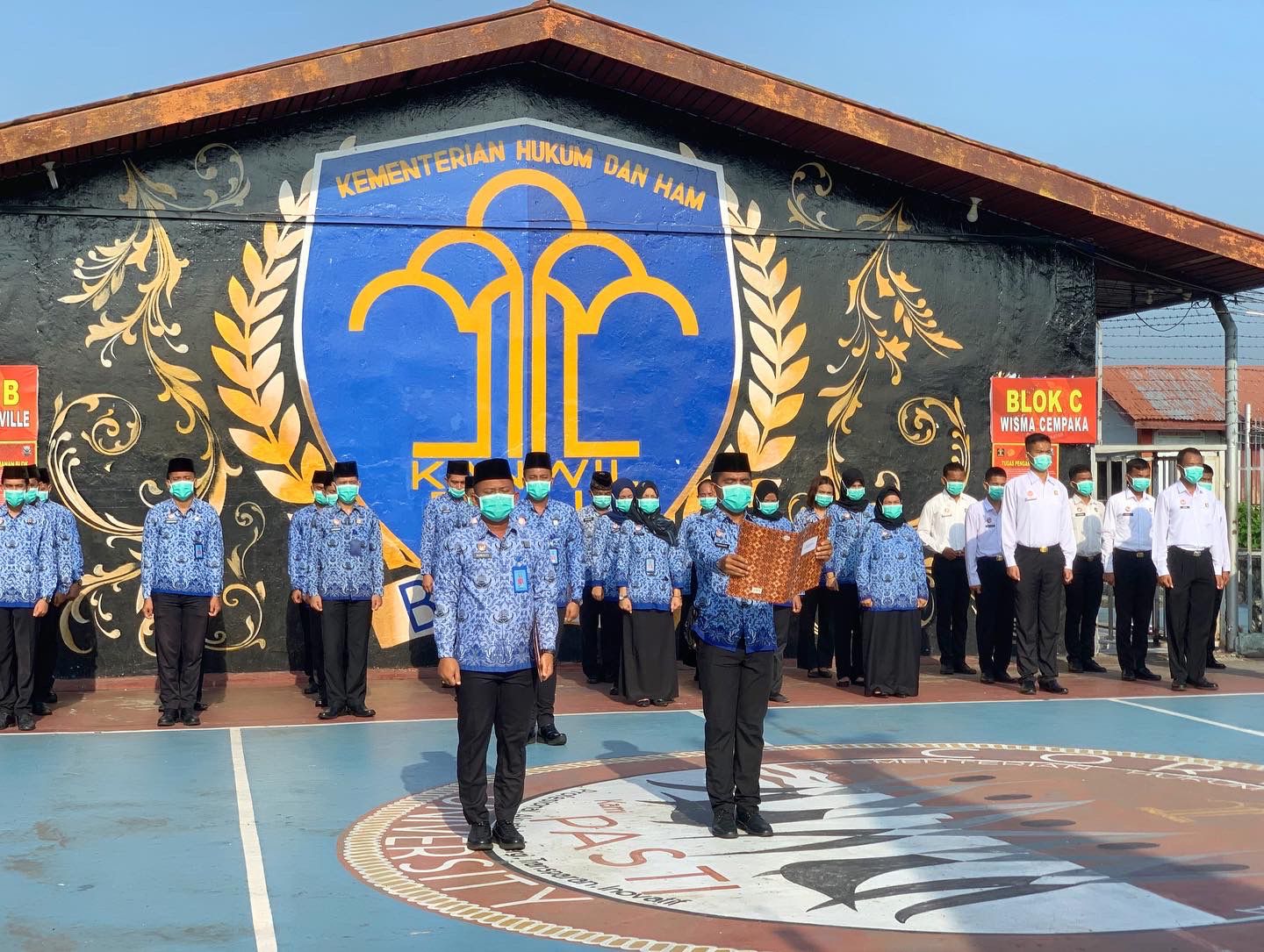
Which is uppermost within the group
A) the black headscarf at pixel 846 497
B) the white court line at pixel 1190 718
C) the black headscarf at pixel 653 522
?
the black headscarf at pixel 846 497

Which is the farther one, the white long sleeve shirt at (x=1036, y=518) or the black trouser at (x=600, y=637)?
the black trouser at (x=600, y=637)

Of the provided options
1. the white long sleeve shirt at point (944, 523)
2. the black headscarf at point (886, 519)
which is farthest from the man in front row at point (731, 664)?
the white long sleeve shirt at point (944, 523)

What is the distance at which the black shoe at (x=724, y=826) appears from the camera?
7.54m

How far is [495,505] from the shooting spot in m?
7.51

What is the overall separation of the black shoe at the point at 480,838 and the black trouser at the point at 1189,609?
25.6 feet

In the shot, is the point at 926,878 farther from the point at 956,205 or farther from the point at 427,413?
the point at 956,205

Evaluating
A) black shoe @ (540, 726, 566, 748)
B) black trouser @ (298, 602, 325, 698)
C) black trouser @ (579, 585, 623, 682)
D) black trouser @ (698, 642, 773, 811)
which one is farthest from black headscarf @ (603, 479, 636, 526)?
black trouser @ (698, 642, 773, 811)

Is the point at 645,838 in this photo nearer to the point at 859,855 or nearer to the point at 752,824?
the point at 752,824

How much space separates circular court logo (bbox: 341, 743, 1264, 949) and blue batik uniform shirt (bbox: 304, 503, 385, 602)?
304 cm

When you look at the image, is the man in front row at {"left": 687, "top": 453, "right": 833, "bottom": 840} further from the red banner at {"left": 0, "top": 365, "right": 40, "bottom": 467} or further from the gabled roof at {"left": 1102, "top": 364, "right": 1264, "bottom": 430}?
the gabled roof at {"left": 1102, "top": 364, "right": 1264, "bottom": 430}

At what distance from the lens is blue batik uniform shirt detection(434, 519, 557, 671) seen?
7441 mm

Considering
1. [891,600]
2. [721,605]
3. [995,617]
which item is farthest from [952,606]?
[721,605]

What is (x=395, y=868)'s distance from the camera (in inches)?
274

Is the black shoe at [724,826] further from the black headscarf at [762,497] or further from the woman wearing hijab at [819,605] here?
the woman wearing hijab at [819,605]
